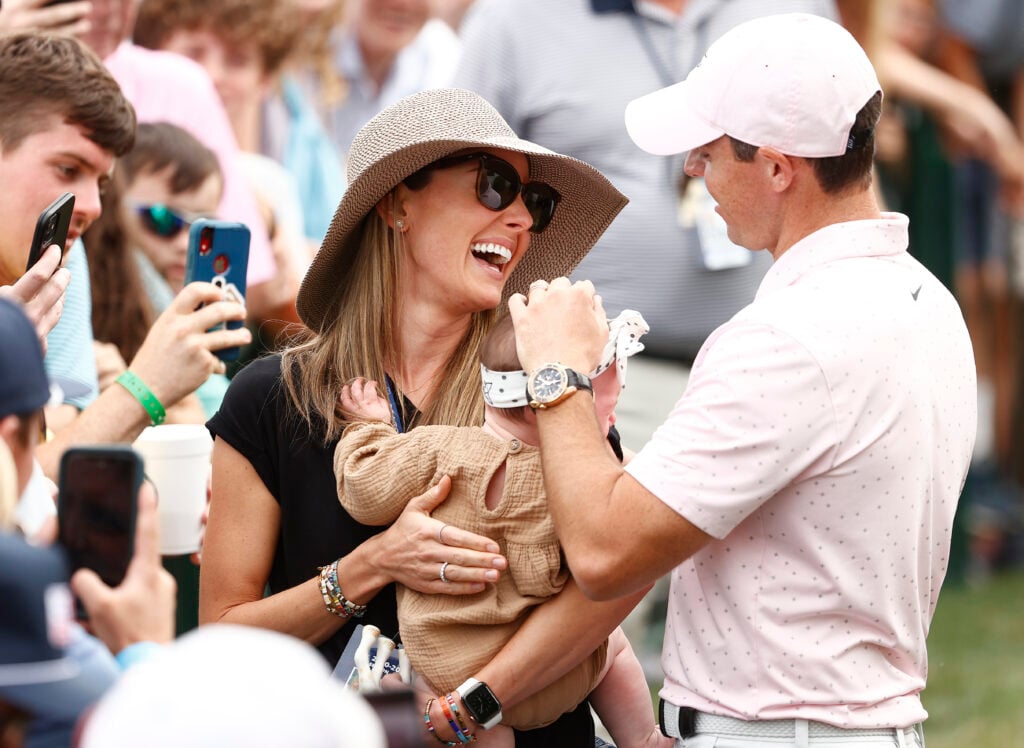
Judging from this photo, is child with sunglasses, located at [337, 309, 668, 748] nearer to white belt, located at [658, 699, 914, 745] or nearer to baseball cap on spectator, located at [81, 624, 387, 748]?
white belt, located at [658, 699, 914, 745]

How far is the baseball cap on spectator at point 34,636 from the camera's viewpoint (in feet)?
5.78

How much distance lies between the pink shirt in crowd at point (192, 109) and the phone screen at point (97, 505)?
2.70 meters

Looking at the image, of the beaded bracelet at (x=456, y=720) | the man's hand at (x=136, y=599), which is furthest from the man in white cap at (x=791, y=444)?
the man's hand at (x=136, y=599)

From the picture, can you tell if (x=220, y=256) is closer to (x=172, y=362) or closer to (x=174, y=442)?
(x=172, y=362)

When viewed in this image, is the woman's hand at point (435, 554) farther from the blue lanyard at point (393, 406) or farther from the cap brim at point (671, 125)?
the cap brim at point (671, 125)

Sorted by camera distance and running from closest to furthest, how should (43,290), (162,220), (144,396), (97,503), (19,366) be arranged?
(19,366) < (97,503) < (43,290) < (144,396) < (162,220)

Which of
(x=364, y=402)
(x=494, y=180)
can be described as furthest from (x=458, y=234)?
(x=364, y=402)

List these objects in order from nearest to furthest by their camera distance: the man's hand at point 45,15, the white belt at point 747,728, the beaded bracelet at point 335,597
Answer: the white belt at point 747,728 < the beaded bracelet at point 335,597 < the man's hand at point 45,15

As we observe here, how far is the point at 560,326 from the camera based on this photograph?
275 centimetres

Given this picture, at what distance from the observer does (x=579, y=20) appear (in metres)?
4.84

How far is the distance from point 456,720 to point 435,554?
0.31 m

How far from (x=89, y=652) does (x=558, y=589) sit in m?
1.10

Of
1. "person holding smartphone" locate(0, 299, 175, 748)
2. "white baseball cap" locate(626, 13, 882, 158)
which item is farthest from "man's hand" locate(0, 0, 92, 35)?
"person holding smartphone" locate(0, 299, 175, 748)

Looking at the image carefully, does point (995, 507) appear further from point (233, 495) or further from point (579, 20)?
point (233, 495)
